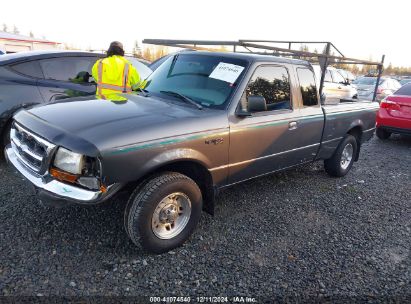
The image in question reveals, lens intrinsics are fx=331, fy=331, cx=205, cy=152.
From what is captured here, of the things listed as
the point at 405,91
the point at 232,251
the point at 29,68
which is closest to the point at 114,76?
the point at 29,68

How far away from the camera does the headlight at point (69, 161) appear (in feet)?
8.22

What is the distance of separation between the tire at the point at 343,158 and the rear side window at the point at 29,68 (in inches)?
181

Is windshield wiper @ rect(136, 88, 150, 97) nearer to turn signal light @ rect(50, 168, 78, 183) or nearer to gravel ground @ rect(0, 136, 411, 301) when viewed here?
gravel ground @ rect(0, 136, 411, 301)

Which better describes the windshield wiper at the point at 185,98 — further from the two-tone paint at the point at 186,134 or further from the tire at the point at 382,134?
the tire at the point at 382,134

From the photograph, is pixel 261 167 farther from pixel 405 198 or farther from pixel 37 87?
pixel 37 87

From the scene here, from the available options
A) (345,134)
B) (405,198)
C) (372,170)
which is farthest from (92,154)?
(372,170)

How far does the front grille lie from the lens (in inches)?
104

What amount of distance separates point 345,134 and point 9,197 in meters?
4.72

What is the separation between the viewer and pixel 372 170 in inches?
236

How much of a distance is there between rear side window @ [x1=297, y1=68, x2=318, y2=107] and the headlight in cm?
289

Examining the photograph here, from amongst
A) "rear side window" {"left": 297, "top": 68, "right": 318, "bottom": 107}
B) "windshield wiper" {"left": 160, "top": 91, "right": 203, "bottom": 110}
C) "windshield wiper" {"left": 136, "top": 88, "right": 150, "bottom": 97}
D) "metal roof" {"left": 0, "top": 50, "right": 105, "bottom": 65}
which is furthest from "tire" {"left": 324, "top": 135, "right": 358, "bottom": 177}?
"metal roof" {"left": 0, "top": 50, "right": 105, "bottom": 65}

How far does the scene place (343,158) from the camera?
215 inches

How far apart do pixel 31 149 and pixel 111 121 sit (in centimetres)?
77

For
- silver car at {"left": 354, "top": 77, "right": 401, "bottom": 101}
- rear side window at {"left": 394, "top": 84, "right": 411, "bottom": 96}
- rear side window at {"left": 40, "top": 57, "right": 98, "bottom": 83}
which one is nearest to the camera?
rear side window at {"left": 40, "top": 57, "right": 98, "bottom": 83}
